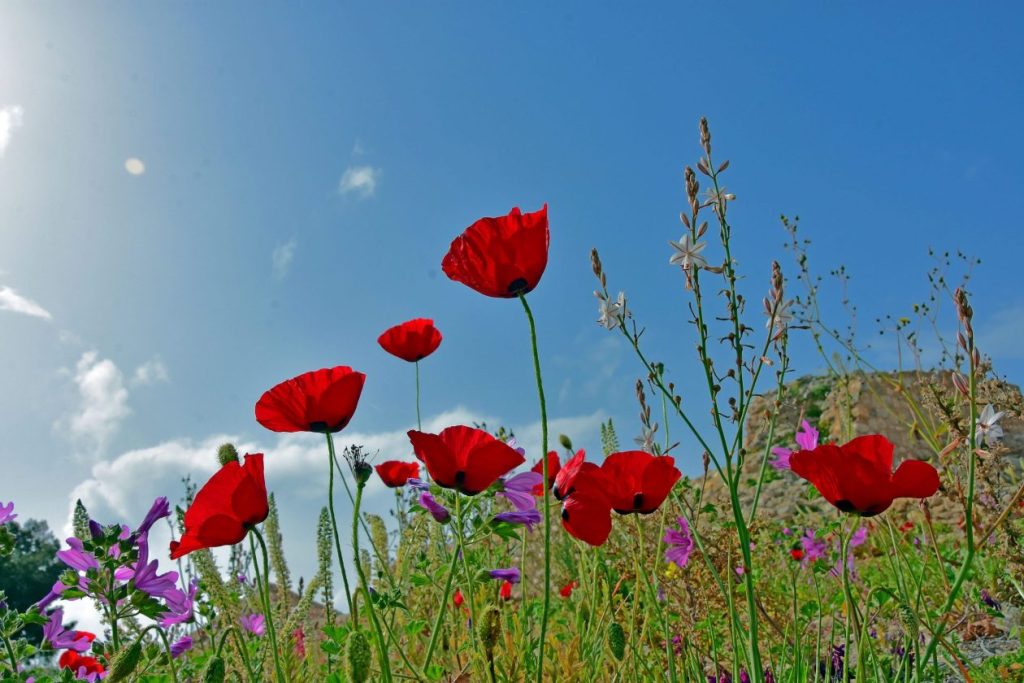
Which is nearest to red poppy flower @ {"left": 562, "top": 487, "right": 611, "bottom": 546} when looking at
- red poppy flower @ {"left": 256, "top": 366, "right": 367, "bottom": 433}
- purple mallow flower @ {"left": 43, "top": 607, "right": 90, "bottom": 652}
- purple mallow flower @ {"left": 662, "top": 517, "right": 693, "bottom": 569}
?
red poppy flower @ {"left": 256, "top": 366, "right": 367, "bottom": 433}

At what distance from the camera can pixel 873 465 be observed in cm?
135

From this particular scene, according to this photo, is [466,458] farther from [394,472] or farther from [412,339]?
[412,339]

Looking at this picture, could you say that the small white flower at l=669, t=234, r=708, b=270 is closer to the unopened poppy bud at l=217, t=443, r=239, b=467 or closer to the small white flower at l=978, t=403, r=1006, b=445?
the small white flower at l=978, t=403, r=1006, b=445

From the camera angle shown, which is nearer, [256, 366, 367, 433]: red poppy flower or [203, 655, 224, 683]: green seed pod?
[203, 655, 224, 683]: green seed pod

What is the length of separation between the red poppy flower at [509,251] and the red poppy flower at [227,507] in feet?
1.80

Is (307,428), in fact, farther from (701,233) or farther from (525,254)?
(701,233)

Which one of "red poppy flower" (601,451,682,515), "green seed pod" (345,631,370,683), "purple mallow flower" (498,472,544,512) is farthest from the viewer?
"purple mallow flower" (498,472,544,512)

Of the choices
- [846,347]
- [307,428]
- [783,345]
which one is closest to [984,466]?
[783,345]

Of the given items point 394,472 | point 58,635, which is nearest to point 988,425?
point 394,472

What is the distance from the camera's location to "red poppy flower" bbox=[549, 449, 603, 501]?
1537mm

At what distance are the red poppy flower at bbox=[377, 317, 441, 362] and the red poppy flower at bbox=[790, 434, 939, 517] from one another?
4.56ft

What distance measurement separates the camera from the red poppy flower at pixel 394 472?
2.36 m

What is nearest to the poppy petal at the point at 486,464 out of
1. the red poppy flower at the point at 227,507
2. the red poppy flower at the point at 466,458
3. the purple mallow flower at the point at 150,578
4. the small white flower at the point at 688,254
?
the red poppy flower at the point at 466,458

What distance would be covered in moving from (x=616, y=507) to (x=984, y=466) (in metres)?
1.26
